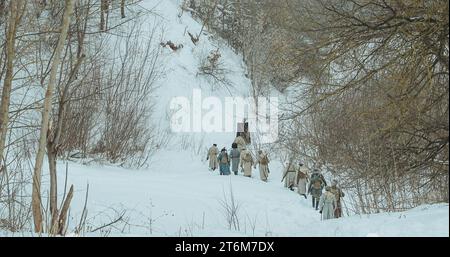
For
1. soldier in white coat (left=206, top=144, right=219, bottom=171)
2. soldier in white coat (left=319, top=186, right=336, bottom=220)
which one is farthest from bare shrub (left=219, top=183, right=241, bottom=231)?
soldier in white coat (left=206, top=144, right=219, bottom=171)

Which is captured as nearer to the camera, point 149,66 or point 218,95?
point 149,66

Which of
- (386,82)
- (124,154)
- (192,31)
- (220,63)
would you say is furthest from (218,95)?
(386,82)

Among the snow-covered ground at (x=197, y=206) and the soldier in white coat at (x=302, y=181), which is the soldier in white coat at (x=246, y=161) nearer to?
the snow-covered ground at (x=197, y=206)

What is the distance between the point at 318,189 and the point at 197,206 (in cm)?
446

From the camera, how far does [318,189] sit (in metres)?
17.2

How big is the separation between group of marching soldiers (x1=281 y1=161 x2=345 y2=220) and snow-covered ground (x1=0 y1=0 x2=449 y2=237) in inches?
16.0

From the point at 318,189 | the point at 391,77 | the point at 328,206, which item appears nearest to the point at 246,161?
the point at 318,189

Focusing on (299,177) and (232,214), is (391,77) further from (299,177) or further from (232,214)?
(299,177)

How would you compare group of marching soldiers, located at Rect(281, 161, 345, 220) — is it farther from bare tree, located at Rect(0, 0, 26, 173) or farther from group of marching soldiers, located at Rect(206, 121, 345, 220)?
bare tree, located at Rect(0, 0, 26, 173)

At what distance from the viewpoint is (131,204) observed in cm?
1425

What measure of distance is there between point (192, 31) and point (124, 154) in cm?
1690

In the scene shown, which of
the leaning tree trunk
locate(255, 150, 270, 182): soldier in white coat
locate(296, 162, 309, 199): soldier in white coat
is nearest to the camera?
the leaning tree trunk

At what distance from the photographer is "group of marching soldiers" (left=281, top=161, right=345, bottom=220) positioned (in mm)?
13984
